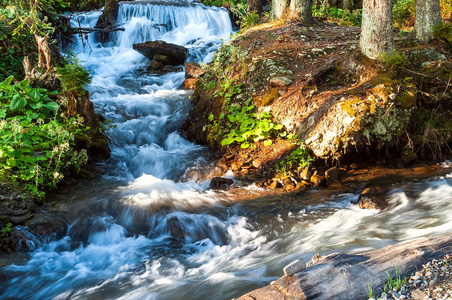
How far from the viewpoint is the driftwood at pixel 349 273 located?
250 cm

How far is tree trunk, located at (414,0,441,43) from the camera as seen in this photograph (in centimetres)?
789

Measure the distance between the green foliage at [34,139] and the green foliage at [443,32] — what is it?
7.72 meters

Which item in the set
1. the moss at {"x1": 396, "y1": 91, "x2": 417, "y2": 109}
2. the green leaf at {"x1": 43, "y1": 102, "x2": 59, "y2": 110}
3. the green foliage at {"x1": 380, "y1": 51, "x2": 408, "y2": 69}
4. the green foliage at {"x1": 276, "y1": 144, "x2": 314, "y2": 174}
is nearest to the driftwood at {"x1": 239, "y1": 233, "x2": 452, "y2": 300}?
the green foliage at {"x1": 276, "y1": 144, "x2": 314, "y2": 174}

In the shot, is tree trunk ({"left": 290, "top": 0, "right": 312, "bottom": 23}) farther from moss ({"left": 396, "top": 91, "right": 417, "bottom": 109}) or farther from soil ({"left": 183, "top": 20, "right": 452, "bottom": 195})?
moss ({"left": 396, "top": 91, "right": 417, "bottom": 109})

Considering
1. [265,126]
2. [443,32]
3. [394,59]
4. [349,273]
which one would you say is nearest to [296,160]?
[265,126]

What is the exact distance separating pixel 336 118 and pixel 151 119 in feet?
17.1

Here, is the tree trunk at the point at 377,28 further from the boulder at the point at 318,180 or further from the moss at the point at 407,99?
the boulder at the point at 318,180

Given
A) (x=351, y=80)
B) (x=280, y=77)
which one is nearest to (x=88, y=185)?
(x=280, y=77)

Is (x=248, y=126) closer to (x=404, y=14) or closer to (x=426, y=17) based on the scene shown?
(x=426, y=17)

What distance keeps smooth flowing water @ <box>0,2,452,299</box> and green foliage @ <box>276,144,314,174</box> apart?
64 centimetres

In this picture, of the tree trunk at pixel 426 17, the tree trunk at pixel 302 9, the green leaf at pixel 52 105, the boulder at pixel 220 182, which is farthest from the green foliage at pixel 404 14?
the green leaf at pixel 52 105

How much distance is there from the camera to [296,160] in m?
6.84

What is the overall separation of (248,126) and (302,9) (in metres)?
4.97

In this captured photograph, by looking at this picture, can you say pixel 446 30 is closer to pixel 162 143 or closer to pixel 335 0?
pixel 162 143
